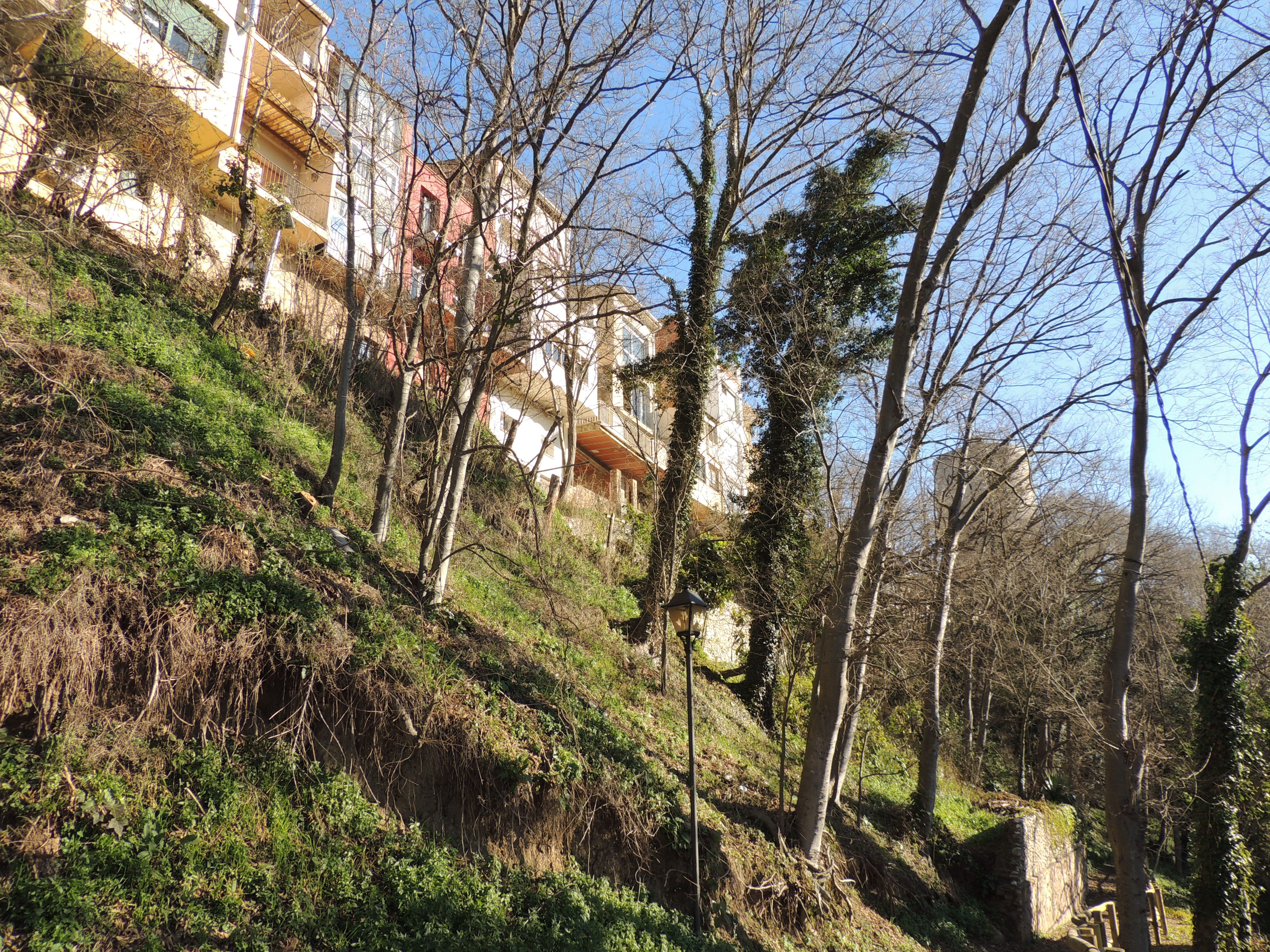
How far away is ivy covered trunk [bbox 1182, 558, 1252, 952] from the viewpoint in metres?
11.0

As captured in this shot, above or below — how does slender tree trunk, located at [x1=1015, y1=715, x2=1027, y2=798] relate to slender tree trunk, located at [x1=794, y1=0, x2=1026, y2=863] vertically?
below

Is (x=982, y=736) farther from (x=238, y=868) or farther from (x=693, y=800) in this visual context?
(x=238, y=868)

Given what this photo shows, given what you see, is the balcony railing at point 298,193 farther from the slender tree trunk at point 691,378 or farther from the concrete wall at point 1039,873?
the concrete wall at point 1039,873

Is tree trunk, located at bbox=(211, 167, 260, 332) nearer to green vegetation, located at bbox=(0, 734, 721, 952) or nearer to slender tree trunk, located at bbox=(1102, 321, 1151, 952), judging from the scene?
green vegetation, located at bbox=(0, 734, 721, 952)

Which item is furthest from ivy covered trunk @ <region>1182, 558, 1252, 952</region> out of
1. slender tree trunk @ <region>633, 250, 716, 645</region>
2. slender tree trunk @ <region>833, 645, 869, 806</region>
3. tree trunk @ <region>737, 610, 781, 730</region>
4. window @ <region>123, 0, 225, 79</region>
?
window @ <region>123, 0, 225, 79</region>

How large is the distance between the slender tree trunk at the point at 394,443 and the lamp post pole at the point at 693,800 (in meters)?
4.00

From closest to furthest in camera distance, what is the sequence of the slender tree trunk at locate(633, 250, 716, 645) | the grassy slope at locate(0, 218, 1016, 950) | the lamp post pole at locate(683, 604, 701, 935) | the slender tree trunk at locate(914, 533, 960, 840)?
1. the grassy slope at locate(0, 218, 1016, 950)
2. the lamp post pole at locate(683, 604, 701, 935)
3. the slender tree trunk at locate(914, 533, 960, 840)
4. the slender tree trunk at locate(633, 250, 716, 645)

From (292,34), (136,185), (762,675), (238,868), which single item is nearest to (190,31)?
(136,185)

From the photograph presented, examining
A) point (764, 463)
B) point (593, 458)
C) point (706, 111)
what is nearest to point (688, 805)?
point (764, 463)

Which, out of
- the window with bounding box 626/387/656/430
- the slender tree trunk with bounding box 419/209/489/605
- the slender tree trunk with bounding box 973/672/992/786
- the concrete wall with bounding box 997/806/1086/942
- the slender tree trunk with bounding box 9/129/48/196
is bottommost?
the concrete wall with bounding box 997/806/1086/942

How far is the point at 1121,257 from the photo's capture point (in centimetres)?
1028

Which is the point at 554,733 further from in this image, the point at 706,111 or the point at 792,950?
the point at 706,111

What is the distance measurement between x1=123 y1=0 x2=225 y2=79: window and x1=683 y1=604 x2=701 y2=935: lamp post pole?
14.2 m

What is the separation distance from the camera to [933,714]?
13.2m
